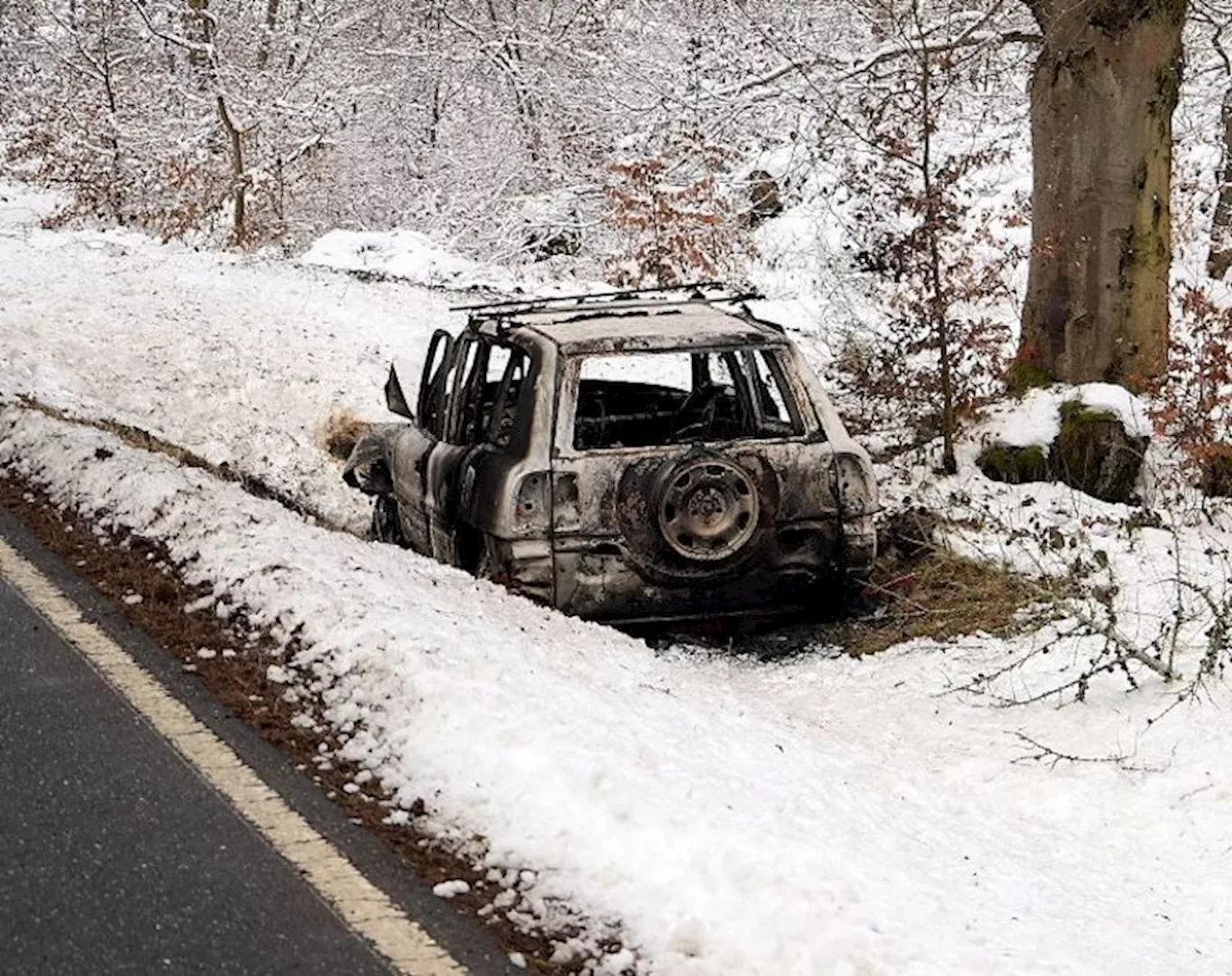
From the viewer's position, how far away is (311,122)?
2938 cm

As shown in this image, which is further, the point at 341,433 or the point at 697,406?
the point at 341,433

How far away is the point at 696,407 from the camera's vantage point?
28.8ft

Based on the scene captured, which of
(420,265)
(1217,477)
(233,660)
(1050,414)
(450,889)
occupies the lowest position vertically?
(450,889)

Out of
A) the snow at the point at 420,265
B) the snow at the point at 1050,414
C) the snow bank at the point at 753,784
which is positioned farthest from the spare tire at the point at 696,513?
the snow at the point at 420,265

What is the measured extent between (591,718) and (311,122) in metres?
26.0

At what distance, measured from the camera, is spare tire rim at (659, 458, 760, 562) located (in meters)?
6.79

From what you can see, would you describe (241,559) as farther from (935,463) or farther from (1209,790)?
(935,463)

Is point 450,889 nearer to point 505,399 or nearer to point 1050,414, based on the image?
point 505,399

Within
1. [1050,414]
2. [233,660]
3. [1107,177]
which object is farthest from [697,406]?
[233,660]

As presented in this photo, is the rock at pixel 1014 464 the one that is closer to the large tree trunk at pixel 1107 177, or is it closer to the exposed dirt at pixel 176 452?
the large tree trunk at pixel 1107 177

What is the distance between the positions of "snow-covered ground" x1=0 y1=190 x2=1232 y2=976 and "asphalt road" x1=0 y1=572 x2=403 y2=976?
0.55m

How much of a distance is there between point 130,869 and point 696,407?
5.16m

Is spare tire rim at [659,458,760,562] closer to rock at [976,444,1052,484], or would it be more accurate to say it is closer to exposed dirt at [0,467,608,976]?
exposed dirt at [0,467,608,976]

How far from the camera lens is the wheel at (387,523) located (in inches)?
379
